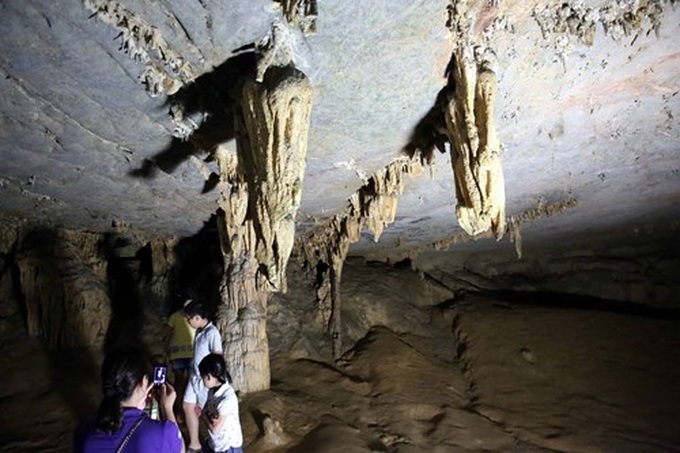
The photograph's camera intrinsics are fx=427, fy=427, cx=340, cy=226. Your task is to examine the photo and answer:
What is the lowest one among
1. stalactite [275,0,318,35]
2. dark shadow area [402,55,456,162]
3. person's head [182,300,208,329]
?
person's head [182,300,208,329]

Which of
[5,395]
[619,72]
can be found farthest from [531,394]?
[5,395]

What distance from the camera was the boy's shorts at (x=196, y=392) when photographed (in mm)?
4785

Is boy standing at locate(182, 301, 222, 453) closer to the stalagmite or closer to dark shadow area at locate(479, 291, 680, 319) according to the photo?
the stalagmite

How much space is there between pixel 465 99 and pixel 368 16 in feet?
4.44

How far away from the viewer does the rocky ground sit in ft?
21.8

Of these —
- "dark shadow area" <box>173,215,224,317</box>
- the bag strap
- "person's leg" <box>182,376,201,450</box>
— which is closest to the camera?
the bag strap

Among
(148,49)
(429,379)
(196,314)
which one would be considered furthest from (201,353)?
(429,379)

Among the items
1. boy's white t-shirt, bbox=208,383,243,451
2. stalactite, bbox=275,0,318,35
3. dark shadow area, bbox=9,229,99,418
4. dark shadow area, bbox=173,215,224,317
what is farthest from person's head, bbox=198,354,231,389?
dark shadow area, bbox=173,215,224,317

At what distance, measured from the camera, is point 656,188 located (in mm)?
8781

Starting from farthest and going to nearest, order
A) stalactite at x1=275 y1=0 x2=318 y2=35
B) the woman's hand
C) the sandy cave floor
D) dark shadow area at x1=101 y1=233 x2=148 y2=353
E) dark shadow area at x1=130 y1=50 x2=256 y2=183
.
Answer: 1. dark shadow area at x1=101 y1=233 x2=148 y2=353
2. the sandy cave floor
3. dark shadow area at x1=130 y1=50 x2=256 y2=183
4. stalactite at x1=275 y1=0 x2=318 y2=35
5. the woman's hand

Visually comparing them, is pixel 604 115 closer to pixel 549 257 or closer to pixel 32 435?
pixel 32 435

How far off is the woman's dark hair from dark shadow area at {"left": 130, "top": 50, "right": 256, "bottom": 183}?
106 inches

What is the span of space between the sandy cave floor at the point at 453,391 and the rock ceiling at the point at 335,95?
10.6 feet

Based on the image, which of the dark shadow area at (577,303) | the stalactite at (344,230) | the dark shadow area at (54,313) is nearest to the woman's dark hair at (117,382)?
the stalactite at (344,230)
